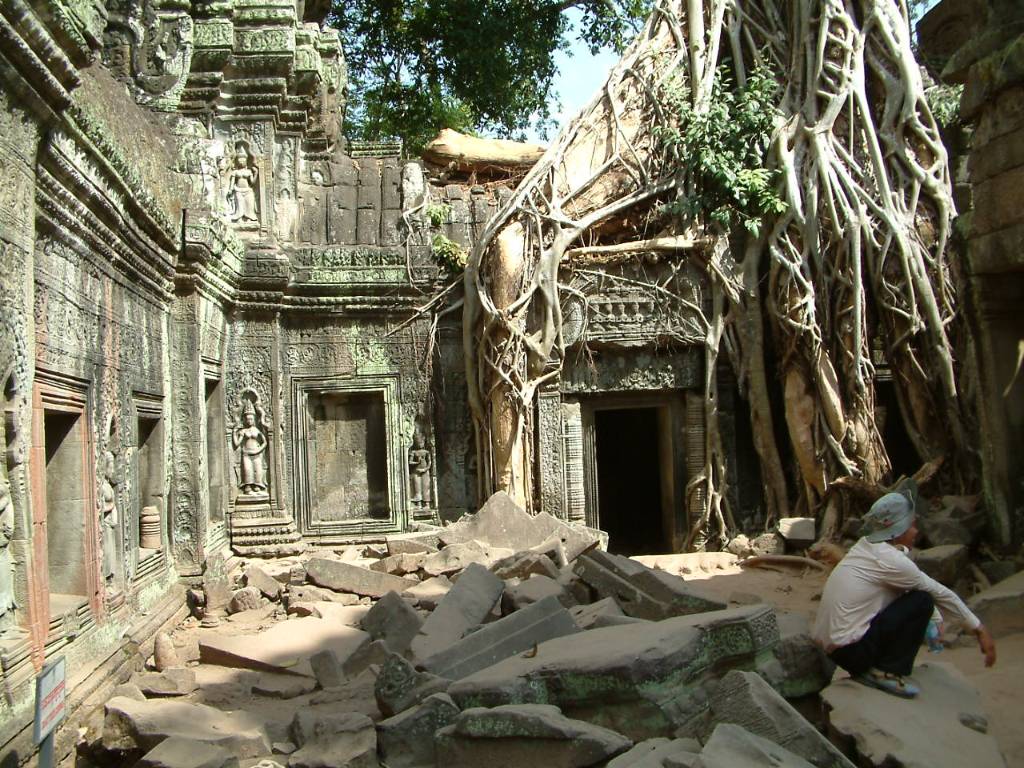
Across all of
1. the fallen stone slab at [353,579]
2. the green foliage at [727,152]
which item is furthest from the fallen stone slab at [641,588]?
the green foliage at [727,152]

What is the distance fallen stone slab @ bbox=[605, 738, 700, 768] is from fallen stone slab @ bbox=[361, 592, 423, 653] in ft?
7.68

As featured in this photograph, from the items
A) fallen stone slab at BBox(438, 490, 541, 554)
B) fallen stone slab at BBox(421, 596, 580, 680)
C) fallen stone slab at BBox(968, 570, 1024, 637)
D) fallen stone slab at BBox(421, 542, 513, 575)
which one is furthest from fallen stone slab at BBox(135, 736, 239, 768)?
fallen stone slab at BBox(438, 490, 541, 554)

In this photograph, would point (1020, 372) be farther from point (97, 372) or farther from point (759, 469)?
point (97, 372)

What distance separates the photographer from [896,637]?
3.68 m

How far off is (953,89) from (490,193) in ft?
16.2

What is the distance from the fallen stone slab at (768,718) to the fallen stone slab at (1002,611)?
2.31 meters

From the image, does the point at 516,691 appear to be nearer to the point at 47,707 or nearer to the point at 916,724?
the point at 916,724

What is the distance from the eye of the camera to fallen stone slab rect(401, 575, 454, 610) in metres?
6.45

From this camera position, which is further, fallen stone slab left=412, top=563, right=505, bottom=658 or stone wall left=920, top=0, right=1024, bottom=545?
stone wall left=920, top=0, right=1024, bottom=545

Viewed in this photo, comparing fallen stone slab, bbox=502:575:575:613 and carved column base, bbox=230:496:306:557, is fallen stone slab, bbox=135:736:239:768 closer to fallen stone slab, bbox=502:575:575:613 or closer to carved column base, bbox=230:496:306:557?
fallen stone slab, bbox=502:575:575:613

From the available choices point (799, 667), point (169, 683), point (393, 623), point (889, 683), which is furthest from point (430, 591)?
point (889, 683)

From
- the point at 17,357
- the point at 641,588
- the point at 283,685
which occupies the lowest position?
the point at 283,685

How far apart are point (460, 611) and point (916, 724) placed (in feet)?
8.80

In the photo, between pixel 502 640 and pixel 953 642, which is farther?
pixel 953 642
